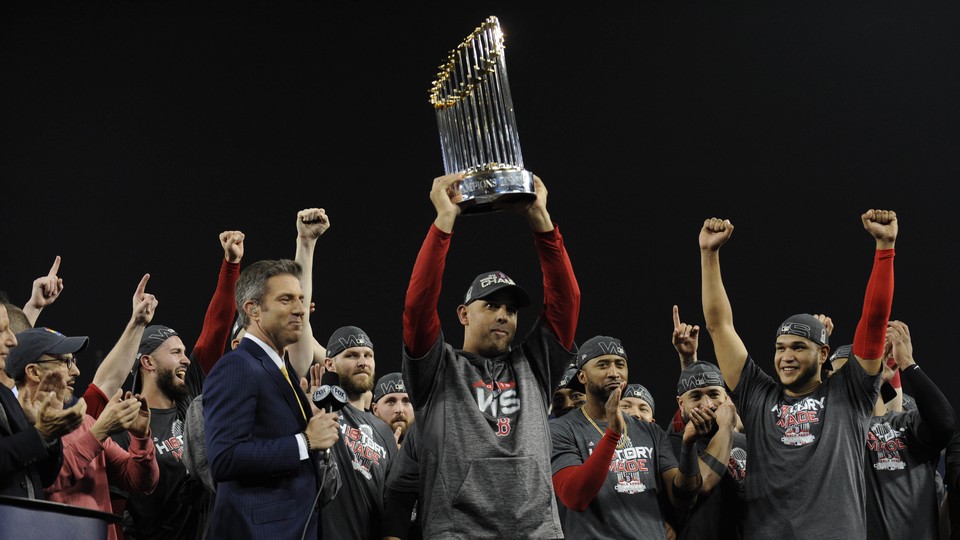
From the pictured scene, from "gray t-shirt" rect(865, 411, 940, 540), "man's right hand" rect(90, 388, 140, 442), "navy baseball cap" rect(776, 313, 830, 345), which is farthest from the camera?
"gray t-shirt" rect(865, 411, 940, 540)

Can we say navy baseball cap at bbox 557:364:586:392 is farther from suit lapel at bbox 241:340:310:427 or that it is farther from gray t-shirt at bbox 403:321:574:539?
suit lapel at bbox 241:340:310:427

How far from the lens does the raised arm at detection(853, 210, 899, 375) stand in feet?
10.6

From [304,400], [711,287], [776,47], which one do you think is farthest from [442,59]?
[304,400]

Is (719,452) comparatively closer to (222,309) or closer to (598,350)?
(598,350)

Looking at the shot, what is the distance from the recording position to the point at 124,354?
3244 mm

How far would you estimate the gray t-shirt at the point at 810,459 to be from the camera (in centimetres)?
314

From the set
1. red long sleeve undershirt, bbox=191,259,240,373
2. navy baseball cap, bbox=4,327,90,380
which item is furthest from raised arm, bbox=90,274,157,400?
navy baseball cap, bbox=4,327,90,380

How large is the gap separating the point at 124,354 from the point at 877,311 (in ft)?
8.09

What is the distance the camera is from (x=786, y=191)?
7.14 meters

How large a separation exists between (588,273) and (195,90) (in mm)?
3105

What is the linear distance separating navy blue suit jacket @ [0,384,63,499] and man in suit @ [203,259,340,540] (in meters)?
0.38

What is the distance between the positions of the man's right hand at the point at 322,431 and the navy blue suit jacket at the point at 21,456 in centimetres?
59

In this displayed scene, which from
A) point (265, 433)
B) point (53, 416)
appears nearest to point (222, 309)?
point (53, 416)

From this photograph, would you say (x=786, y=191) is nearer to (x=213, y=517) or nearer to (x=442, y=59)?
(x=442, y=59)
